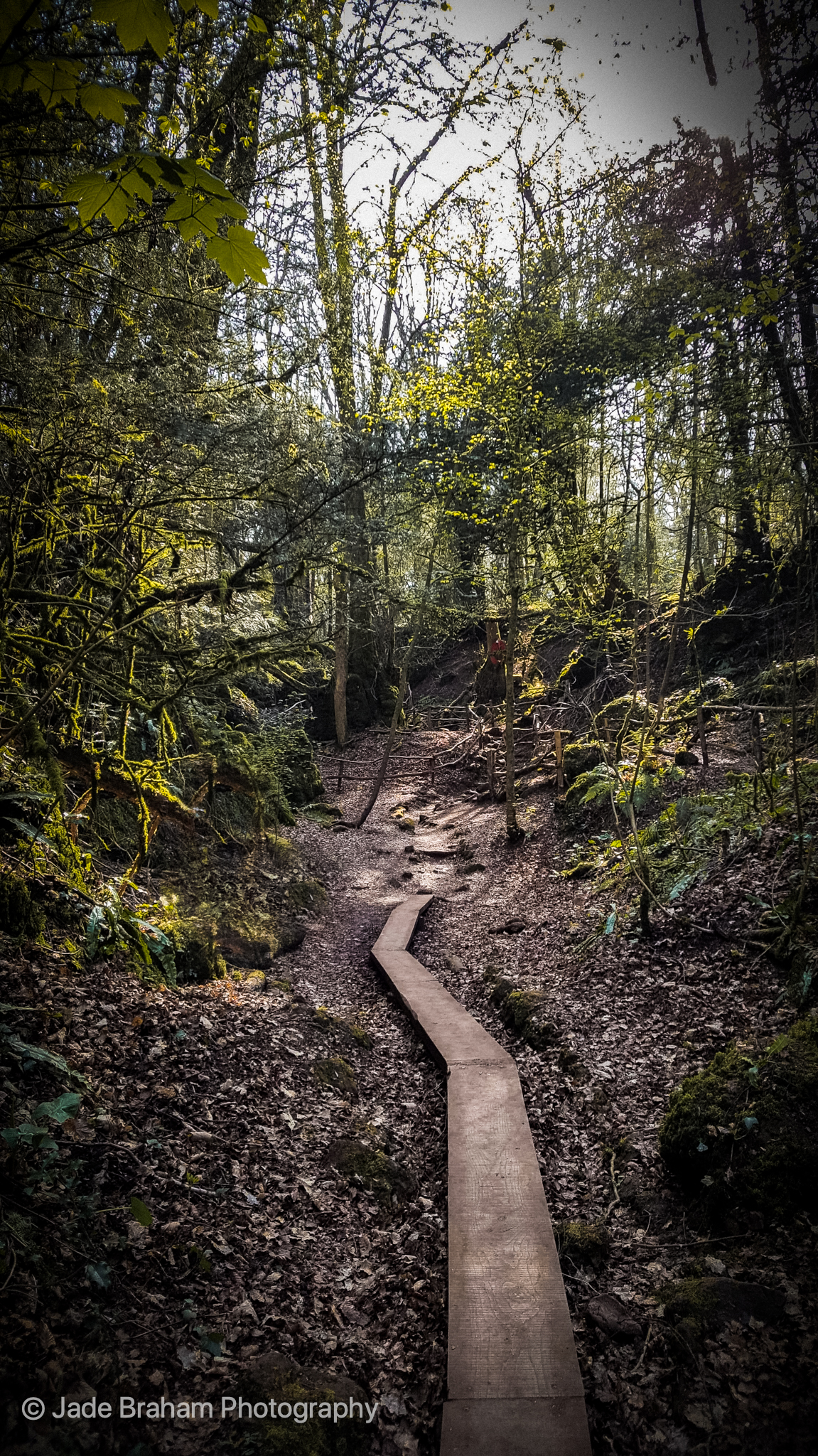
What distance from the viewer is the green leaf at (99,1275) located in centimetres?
201

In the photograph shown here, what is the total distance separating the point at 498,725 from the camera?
14.5 metres

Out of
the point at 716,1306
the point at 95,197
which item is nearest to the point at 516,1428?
the point at 716,1306

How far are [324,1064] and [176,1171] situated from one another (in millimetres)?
1564

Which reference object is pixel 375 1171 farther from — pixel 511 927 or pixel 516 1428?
pixel 511 927

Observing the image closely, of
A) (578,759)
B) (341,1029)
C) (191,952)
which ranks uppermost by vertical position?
(578,759)

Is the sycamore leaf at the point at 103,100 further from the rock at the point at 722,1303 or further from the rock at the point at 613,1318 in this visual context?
the rock at the point at 613,1318

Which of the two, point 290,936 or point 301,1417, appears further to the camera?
point 290,936

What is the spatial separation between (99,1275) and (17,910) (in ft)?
6.62

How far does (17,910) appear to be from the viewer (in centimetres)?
345

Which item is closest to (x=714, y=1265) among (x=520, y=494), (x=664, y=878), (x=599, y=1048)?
(x=599, y=1048)

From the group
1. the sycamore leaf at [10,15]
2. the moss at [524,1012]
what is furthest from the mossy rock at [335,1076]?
the sycamore leaf at [10,15]

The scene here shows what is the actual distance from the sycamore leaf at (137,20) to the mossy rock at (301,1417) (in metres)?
3.52

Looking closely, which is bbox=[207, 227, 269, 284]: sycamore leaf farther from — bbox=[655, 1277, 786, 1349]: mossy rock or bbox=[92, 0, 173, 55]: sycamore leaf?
bbox=[655, 1277, 786, 1349]: mossy rock

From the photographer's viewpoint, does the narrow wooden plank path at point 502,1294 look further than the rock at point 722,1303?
No
